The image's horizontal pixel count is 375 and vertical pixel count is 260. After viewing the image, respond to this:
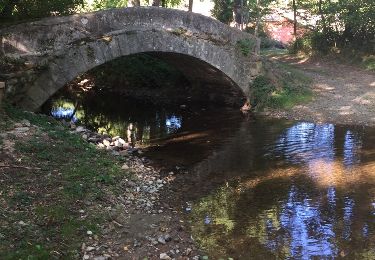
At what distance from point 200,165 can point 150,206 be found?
313 cm

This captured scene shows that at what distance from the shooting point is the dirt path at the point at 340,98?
51.2ft

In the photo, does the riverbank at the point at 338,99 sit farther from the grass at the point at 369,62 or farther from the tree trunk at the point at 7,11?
the tree trunk at the point at 7,11

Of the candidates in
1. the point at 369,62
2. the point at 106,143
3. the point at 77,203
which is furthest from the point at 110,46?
the point at 369,62

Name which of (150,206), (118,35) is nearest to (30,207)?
(150,206)

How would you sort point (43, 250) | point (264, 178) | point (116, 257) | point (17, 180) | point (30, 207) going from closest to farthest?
point (43, 250) → point (116, 257) → point (30, 207) → point (17, 180) → point (264, 178)

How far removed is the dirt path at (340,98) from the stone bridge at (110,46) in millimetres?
2722

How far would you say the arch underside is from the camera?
457 inches

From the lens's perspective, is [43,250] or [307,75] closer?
[43,250]

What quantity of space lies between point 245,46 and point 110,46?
6042 millimetres

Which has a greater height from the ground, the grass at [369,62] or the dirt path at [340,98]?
the grass at [369,62]

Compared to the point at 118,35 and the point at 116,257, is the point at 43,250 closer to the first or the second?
the point at 116,257

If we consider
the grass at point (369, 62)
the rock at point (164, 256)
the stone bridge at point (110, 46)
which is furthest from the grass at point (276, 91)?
the rock at point (164, 256)

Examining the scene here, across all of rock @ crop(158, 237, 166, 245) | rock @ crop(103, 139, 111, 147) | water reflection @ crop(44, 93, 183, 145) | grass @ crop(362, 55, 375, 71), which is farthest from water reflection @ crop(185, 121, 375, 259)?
grass @ crop(362, 55, 375, 71)

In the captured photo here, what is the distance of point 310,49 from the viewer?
24.9 meters
